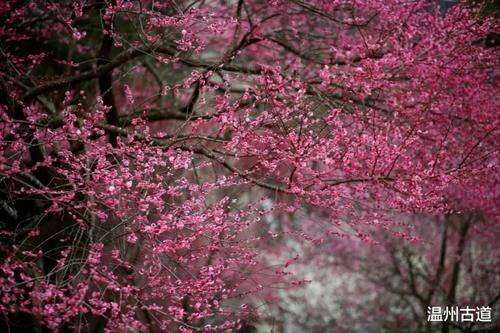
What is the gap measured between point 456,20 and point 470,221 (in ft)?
23.8

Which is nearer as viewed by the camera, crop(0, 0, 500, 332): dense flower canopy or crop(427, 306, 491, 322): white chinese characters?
crop(0, 0, 500, 332): dense flower canopy

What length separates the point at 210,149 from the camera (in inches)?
333

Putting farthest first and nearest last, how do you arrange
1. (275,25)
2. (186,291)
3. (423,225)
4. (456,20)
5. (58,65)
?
(423,225), (275,25), (58,65), (456,20), (186,291)

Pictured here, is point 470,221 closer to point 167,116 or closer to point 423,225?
point 423,225

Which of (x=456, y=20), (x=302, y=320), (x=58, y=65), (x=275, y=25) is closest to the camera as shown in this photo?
(x=456, y=20)

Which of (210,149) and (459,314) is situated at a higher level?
(210,149)

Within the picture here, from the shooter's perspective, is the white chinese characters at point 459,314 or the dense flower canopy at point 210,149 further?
the white chinese characters at point 459,314

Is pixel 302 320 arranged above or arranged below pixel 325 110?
below

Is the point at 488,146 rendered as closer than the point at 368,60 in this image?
No

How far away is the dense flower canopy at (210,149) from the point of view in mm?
6305

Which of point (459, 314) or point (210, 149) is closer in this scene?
point (210, 149)

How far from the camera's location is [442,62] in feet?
27.9

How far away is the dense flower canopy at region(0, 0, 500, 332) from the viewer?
630cm

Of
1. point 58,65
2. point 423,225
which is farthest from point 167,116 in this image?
point 423,225
